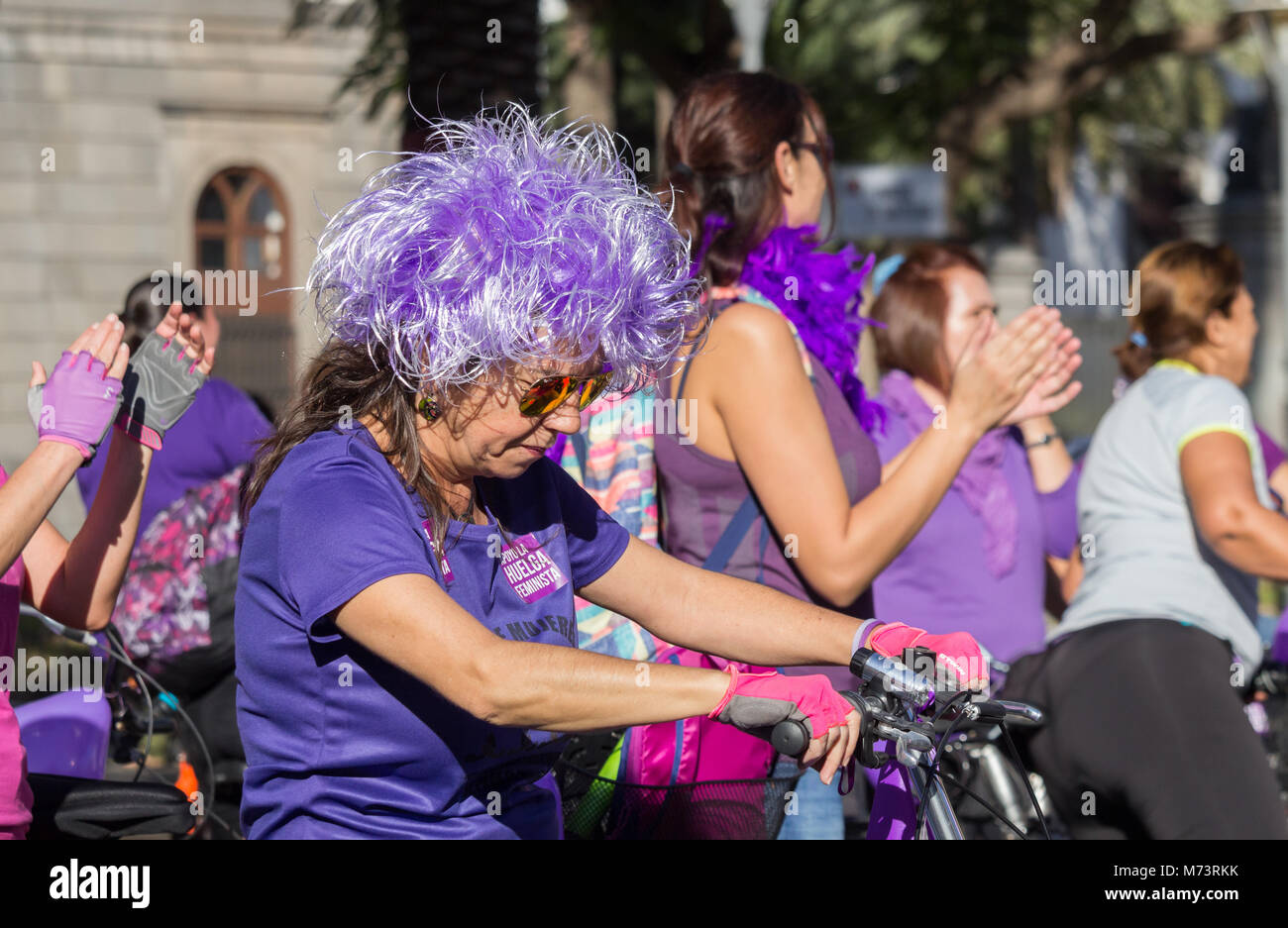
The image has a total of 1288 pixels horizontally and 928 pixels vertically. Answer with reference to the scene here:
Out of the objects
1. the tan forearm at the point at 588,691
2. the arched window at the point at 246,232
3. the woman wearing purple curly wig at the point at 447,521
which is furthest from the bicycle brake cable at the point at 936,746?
the arched window at the point at 246,232

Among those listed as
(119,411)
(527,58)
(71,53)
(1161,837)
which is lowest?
(1161,837)

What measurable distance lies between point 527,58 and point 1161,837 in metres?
5.39

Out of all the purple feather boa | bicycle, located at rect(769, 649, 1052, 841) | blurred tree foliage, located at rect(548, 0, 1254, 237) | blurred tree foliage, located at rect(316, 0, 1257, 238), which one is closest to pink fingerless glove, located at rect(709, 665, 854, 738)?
bicycle, located at rect(769, 649, 1052, 841)

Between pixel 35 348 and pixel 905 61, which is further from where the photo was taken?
pixel 905 61

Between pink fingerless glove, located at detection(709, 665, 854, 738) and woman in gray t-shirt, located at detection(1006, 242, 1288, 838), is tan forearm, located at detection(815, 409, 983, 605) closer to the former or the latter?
pink fingerless glove, located at detection(709, 665, 854, 738)

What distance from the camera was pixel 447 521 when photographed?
79.3 inches

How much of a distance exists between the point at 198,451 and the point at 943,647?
3014mm

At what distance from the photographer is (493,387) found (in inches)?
77.7

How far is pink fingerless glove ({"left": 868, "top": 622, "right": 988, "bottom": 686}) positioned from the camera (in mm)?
2094

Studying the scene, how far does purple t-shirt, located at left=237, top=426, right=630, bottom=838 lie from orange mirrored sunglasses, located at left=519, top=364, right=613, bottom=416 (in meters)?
0.20

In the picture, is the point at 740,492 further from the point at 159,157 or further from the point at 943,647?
the point at 159,157
